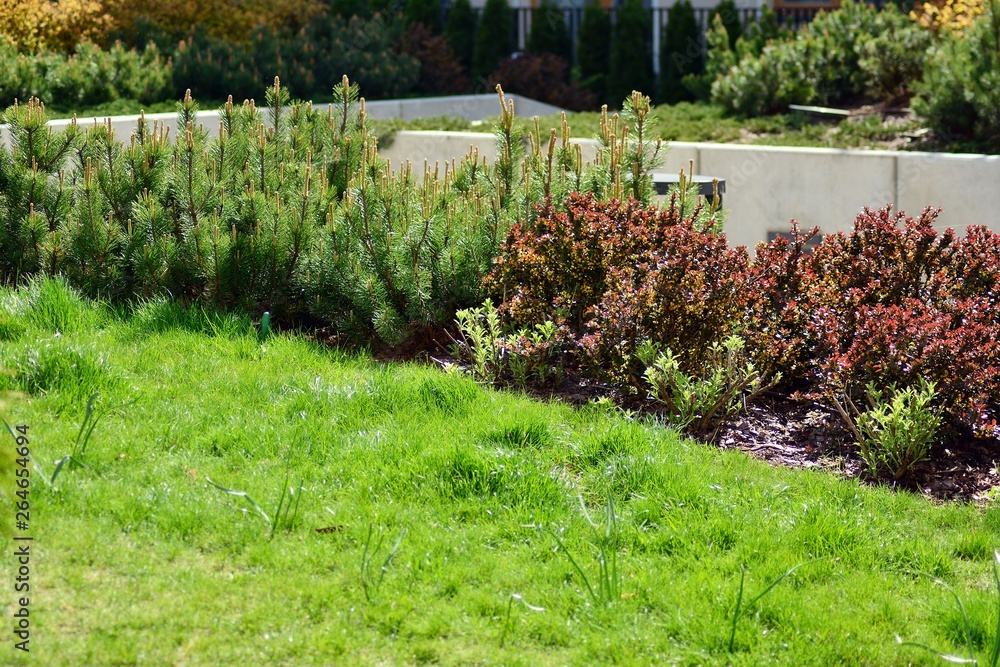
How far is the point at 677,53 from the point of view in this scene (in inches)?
655

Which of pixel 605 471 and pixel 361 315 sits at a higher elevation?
pixel 361 315

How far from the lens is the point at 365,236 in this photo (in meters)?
5.80

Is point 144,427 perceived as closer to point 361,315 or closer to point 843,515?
point 361,315

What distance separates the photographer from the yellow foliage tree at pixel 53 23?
1290 cm

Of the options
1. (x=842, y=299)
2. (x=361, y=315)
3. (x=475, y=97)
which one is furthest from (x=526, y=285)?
(x=475, y=97)

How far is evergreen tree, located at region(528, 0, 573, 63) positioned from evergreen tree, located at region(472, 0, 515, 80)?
0.43m

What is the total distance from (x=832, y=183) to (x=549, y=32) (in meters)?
9.78

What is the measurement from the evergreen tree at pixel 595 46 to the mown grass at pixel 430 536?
13.3m

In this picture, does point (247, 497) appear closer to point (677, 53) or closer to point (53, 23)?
point (53, 23)

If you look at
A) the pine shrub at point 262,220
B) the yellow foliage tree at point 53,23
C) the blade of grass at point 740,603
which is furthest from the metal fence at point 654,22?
the blade of grass at point 740,603

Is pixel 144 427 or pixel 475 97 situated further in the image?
pixel 475 97

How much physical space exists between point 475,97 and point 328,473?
11405 mm

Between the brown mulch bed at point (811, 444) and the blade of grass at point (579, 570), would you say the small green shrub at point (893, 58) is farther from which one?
the blade of grass at point (579, 570)

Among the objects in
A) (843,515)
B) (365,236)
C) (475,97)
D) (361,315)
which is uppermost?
(475,97)
